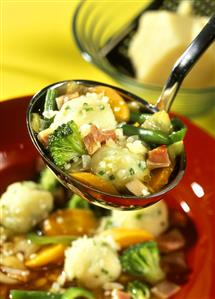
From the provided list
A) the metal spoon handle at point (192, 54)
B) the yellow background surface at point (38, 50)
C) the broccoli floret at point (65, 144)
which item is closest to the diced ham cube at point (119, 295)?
the broccoli floret at point (65, 144)

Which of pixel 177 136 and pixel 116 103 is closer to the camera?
pixel 177 136

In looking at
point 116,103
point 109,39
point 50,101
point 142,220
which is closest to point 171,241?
point 142,220

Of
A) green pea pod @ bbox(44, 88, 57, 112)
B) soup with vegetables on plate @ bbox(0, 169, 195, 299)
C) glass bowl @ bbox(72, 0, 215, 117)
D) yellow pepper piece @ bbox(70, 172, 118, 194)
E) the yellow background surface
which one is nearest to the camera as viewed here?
yellow pepper piece @ bbox(70, 172, 118, 194)

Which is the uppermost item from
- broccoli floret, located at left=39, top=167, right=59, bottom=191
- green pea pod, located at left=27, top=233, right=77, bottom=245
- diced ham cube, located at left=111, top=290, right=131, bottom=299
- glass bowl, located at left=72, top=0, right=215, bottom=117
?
glass bowl, located at left=72, top=0, right=215, bottom=117

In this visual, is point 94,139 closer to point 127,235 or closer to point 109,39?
point 127,235

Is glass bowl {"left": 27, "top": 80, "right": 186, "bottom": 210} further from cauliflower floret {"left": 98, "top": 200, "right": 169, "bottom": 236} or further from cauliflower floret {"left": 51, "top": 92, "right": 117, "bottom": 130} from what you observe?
cauliflower floret {"left": 98, "top": 200, "right": 169, "bottom": 236}

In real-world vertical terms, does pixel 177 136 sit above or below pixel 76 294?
above

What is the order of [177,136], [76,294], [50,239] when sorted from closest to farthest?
[177,136]
[76,294]
[50,239]

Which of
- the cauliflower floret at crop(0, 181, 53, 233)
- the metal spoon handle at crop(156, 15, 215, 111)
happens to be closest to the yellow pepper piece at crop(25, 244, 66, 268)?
the cauliflower floret at crop(0, 181, 53, 233)
